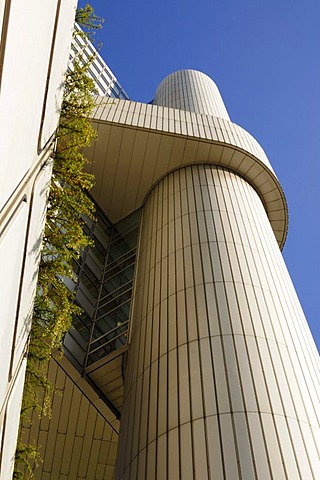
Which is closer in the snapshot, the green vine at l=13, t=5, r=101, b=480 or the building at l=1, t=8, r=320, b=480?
the green vine at l=13, t=5, r=101, b=480

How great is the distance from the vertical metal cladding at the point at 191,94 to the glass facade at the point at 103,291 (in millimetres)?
9733

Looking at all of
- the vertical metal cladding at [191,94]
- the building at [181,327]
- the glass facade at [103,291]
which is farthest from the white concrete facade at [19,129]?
the vertical metal cladding at [191,94]

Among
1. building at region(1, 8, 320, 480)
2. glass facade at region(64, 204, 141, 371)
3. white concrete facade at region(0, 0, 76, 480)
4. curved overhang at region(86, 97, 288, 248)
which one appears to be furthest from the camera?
curved overhang at region(86, 97, 288, 248)

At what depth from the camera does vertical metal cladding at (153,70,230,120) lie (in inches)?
1026

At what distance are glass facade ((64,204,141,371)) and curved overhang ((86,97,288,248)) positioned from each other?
Answer: 231 cm

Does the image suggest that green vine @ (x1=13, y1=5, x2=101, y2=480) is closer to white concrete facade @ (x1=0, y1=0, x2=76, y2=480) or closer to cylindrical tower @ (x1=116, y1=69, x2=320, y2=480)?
cylindrical tower @ (x1=116, y1=69, x2=320, y2=480)

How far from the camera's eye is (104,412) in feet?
44.0

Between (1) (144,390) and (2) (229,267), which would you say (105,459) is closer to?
(1) (144,390)

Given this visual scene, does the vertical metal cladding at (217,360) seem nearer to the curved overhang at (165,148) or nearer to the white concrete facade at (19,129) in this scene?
the curved overhang at (165,148)

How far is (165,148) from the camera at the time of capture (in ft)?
53.3

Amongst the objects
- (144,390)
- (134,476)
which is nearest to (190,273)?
(144,390)

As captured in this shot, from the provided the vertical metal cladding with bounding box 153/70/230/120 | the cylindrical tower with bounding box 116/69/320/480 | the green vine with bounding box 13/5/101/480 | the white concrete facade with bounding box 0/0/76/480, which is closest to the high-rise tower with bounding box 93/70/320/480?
the cylindrical tower with bounding box 116/69/320/480

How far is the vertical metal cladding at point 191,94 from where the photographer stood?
26.1 meters

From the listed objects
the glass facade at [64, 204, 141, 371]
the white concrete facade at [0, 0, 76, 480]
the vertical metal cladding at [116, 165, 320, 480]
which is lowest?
the white concrete facade at [0, 0, 76, 480]
